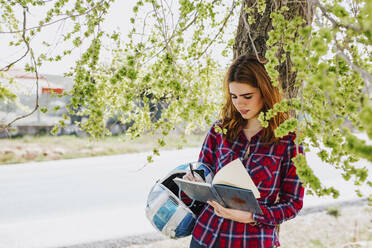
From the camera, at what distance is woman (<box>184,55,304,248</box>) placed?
5.70ft

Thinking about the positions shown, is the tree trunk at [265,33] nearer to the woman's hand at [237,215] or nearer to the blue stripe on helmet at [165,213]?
the woman's hand at [237,215]

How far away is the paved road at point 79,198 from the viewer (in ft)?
14.3

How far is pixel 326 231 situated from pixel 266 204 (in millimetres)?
2925

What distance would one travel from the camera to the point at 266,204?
5.85 feet

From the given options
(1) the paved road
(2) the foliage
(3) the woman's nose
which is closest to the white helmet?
(2) the foliage

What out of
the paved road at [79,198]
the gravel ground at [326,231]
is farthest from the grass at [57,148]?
the gravel ground at [326,231]

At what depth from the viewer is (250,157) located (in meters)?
1.86

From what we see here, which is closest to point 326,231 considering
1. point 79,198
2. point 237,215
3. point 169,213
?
A: point 237,215

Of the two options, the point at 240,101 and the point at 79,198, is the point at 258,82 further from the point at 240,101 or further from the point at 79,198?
the point at 79,198

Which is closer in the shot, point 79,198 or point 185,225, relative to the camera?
point 185,225

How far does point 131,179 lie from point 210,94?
4728 millimetres

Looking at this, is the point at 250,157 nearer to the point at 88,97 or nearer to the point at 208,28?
the point at 88,97

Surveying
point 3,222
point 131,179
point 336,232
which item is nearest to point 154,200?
point 336,232

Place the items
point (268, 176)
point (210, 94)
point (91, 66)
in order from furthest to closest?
1. point (210, 94)
2. point (268, 176)
3. point (91, 66)
